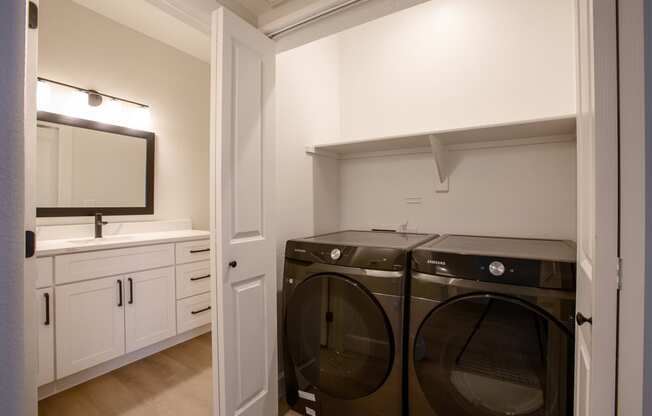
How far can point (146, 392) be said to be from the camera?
1860 millimetres

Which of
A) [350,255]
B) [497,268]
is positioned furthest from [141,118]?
[497,268]

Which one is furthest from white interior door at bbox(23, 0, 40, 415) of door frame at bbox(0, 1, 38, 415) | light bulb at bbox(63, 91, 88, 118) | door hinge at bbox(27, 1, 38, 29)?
light bulb at bbox(63, 91, 88, 118)

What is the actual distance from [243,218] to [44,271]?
141 cm

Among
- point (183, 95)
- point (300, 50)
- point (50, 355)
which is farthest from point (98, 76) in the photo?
point (50, 355)

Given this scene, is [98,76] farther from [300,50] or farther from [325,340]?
[325,340]

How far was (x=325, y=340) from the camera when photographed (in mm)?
1487

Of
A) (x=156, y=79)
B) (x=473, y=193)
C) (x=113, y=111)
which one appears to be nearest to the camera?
(x=473, y=193)

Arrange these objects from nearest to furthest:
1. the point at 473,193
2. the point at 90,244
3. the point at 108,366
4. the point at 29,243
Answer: the point at 29,243 < the point at 473,193 < the point at 90,244 < the point at 108,366

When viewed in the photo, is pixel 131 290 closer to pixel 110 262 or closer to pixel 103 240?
Answer: pixel 110 262

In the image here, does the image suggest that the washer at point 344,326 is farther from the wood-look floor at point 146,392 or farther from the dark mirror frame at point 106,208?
the dark mirror frame at point 106,208

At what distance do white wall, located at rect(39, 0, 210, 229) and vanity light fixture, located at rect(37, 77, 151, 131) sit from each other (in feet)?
0.21

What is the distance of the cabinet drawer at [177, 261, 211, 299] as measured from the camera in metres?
2.48

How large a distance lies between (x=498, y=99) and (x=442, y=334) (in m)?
1.51

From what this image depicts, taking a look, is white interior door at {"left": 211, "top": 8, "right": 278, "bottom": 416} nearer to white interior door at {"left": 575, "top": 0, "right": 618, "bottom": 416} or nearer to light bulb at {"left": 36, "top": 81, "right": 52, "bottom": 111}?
white interior door at {"left": 575, "top": 0, "right": 618, "bottom": 416}
